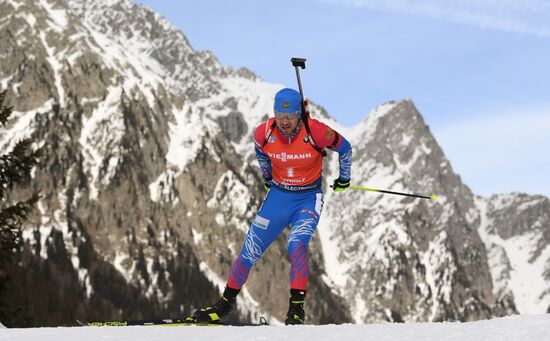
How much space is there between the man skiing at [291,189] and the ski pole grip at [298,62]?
33.6 inches

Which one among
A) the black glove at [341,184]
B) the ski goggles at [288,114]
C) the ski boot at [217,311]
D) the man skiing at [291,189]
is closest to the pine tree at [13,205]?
the ski boot at [217,311]

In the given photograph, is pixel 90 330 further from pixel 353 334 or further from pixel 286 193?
pixel 286 193

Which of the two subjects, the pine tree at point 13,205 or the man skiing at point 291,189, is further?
the pine tree at point 13,205

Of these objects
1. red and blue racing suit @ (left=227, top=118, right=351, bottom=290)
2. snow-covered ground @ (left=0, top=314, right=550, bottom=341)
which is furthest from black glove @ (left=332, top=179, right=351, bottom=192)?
snow-covered ground @ (left=0, top=314, right=550, bottom=341)

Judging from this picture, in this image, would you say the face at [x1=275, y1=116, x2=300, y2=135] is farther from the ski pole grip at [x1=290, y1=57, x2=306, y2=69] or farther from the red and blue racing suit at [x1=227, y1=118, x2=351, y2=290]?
the ski pole grip at [x1=290, y1=57, x2=306, y2=69]

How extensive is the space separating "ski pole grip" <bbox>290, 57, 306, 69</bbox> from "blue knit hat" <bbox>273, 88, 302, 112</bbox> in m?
1.02

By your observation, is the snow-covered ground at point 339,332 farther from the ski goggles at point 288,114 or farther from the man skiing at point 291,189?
the ski goggles at point 288,114

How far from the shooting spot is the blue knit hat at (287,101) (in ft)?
33.6

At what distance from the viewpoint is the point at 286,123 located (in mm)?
10398

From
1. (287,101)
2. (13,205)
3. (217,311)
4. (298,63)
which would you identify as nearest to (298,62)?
(298,63)

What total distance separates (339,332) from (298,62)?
18.1 ft

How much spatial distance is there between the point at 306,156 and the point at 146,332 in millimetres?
4128

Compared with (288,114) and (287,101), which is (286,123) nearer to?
(288,114)

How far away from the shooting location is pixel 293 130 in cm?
1055
